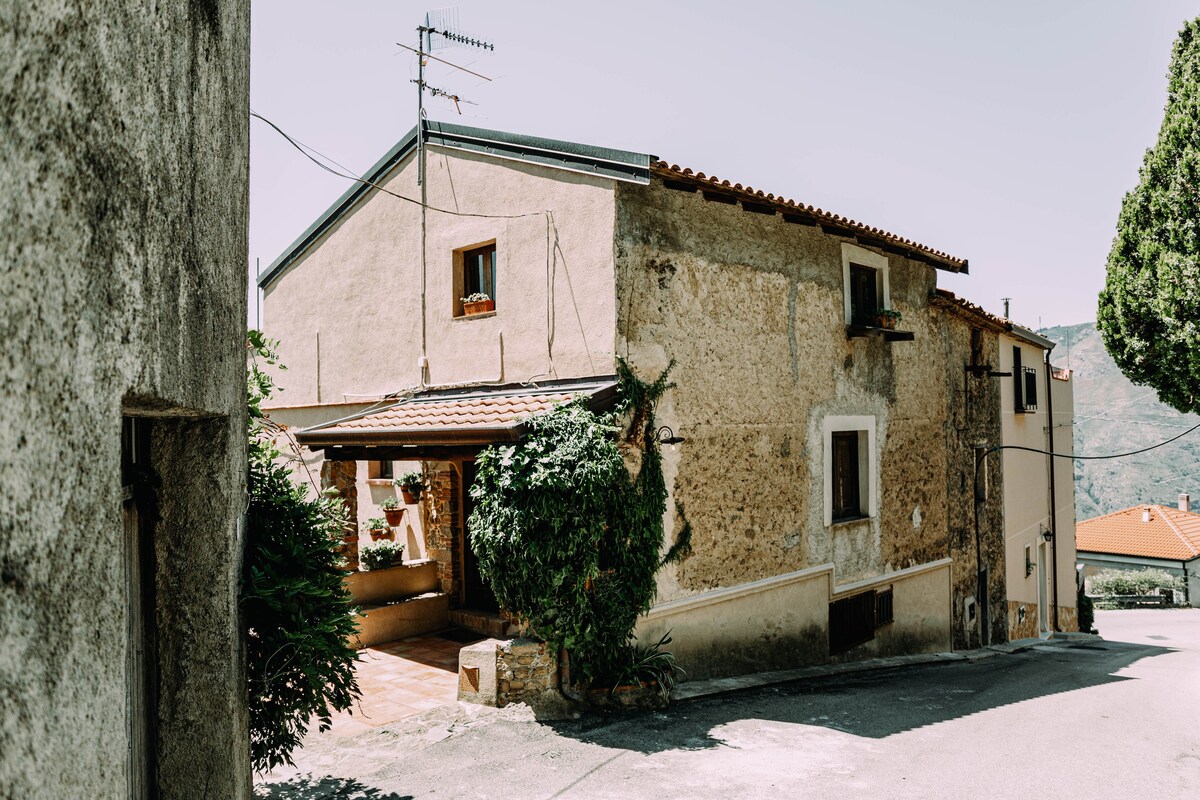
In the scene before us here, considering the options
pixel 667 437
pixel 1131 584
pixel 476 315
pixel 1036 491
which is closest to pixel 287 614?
pixel 667 437

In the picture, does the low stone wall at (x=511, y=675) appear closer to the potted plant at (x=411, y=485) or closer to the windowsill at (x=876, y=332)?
the potted plant at (x=411, y=485)

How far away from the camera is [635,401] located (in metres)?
8.76

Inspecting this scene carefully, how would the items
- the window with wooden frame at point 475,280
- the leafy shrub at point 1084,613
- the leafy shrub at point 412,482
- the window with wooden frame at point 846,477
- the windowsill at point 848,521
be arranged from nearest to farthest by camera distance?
the window with wooden frame at point 475,280 < the windowsill at point 848,521 < the window with wooden frame at point 846,477 < the leafy shrub at point 412,482 < the leafy shrub at point 1084,613

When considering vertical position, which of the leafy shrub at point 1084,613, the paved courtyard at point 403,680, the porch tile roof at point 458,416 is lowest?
→ the leafy shrub at point 1084,613

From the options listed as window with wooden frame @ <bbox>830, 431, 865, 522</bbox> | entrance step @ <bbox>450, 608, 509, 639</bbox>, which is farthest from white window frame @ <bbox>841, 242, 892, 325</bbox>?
entrance step @ <bbox>450, 608, 509, 639</bbox>

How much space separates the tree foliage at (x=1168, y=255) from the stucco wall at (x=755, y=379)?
4.25 m

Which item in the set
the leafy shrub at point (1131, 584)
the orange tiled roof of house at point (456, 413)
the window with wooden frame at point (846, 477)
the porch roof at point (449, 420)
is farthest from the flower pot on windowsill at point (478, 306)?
the leafy shrub at point (1131, 584)

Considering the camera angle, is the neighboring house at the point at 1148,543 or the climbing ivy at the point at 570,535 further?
the neighboring house at the point at 1148,543

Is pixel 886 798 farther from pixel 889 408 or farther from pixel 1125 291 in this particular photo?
pixel 1125 291

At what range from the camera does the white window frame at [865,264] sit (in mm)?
12078

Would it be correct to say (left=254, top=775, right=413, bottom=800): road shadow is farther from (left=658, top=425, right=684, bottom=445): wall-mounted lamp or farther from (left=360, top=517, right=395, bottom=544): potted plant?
(left=360, top=517, right=395, bottom=544): potted plant

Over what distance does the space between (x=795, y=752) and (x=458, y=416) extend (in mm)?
5039

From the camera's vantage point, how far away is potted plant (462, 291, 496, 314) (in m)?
10.3

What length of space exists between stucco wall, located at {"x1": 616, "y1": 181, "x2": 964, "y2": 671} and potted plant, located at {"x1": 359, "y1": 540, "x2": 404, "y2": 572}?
4.67m
